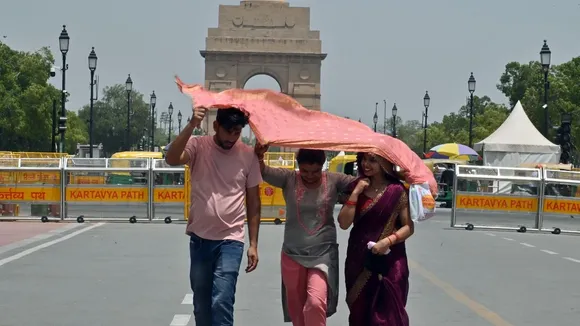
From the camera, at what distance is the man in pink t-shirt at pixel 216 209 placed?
8.06m

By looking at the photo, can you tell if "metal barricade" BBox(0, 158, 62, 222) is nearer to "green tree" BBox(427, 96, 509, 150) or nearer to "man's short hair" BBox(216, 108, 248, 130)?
"man's short hair" BBox(216, 108, 248, 130)

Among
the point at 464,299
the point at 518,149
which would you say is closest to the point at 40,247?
the point at 464,299

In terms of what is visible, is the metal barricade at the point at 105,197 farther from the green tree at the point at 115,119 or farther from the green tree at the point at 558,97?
the green tree at the point at 115,119

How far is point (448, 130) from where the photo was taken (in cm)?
13350

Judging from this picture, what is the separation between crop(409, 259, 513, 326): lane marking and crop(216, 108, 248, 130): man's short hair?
13.6 feet

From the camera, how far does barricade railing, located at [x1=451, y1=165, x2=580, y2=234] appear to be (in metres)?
28.1

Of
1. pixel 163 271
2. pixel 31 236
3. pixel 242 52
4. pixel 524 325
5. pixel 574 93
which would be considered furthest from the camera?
pixel 242 52

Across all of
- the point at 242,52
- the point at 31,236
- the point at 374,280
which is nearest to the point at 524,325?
the point at 374,280

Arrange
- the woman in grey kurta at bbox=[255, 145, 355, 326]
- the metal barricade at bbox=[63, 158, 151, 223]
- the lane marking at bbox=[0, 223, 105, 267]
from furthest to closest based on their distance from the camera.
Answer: the metal barricade at bbox=[63, 158, 151, 223] → the lane marking at bbox=[0, 223, 105, 267] → the woman in grey kurta at bbox=[255, 145, 355, 326]

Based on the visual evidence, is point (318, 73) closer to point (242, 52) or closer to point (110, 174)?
point (242, 52)

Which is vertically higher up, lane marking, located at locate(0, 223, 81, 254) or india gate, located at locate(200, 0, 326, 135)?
india gate, located at locate(200, 0, 326, 135)

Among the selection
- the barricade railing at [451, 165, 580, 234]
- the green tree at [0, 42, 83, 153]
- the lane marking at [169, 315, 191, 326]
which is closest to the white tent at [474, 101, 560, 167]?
the barricade railing at [451, 165, 580, 234]

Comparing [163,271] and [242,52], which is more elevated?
[242,52]

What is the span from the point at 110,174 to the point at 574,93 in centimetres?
6586
